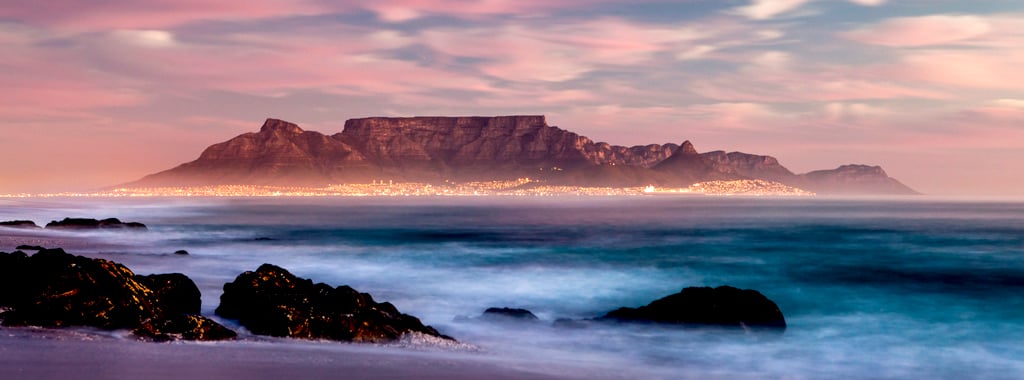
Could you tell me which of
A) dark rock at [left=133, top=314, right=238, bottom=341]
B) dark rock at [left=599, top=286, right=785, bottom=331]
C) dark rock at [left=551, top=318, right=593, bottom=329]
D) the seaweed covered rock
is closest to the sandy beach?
dark rock at [left=133, top=314, right=238, bottom=341]

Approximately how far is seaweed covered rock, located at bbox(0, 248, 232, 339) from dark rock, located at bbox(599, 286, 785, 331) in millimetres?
10580

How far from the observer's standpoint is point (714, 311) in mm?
19938

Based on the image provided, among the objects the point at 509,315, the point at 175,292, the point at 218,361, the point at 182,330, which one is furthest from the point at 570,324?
the point at 218,361

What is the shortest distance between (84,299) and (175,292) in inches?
113

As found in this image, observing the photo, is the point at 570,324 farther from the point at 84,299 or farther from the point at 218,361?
the point at 84,299

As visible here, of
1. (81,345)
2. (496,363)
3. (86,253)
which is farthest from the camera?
(86,253)

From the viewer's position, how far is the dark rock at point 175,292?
54.1 feet

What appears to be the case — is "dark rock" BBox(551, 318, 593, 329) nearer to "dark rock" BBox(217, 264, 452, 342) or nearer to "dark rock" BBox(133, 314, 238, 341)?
"dark rock" BBox(217, 264, 452, 342)

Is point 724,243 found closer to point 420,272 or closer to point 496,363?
point 420,272

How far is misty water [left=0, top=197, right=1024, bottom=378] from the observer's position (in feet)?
57.7

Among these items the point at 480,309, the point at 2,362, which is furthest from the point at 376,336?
the point at 480,309

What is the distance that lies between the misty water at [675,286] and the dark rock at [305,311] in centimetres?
191

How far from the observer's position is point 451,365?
13.0 meters

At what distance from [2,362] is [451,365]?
587 cm
